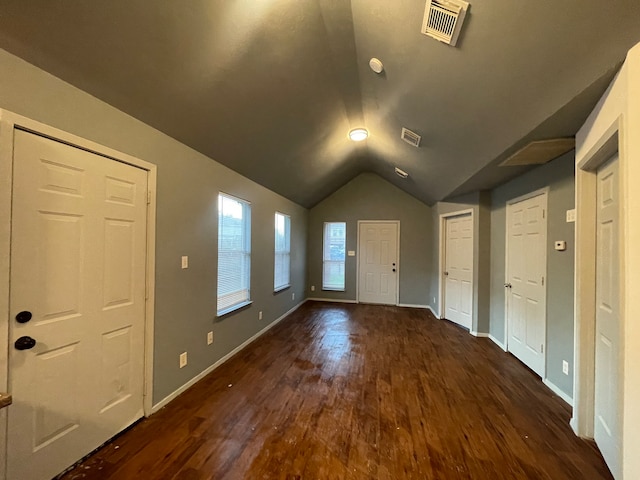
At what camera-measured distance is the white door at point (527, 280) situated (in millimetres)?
2920

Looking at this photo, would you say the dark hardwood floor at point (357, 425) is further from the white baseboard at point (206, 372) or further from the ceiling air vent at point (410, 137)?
the ceiling air vent at point (410, 137)

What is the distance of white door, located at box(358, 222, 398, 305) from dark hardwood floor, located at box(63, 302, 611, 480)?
290cm

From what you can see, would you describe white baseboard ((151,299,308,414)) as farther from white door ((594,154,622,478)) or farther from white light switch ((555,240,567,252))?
white light switch ((555,240,567,252))

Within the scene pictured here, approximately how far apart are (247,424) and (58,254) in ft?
5.54

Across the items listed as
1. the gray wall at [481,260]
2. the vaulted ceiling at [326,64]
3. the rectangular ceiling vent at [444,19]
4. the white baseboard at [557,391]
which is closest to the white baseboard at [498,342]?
the gray wall at [481,260]

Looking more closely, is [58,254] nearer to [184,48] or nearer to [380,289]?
[184,48]

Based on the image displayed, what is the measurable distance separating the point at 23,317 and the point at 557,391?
4054 millimetres

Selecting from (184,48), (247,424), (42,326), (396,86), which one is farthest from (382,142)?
(42,326)

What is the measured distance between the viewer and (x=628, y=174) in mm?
1339

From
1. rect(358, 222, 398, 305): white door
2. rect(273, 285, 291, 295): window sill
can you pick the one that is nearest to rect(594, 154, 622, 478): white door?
rect(273, 285, 291, 295): window sill

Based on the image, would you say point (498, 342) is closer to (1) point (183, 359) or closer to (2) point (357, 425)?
(2) point (357, 425)

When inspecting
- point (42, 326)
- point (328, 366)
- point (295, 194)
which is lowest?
point (328, 366)

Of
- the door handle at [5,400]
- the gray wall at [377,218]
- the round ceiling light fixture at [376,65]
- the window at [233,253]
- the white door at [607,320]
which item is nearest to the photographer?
the door handle at [5,400]

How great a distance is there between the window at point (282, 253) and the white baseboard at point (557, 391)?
146 inches
